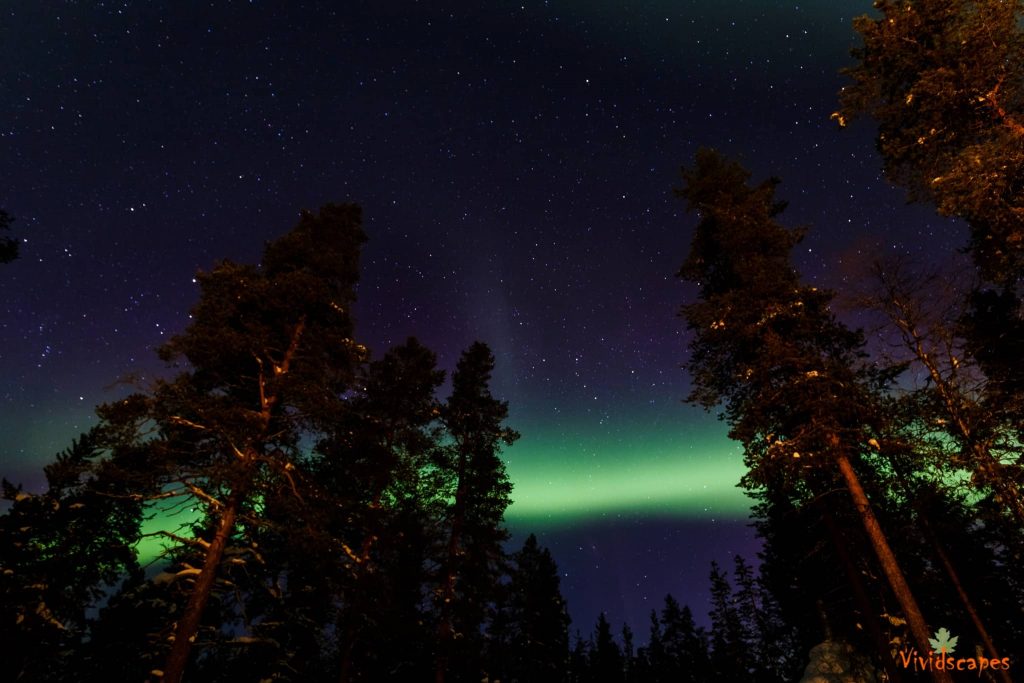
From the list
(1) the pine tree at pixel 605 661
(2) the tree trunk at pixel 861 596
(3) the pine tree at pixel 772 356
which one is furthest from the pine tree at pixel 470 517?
(1) the pine tree at pixel 605 661

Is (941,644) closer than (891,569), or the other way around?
(941,644)

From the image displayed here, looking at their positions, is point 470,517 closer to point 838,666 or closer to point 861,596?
point 861,596

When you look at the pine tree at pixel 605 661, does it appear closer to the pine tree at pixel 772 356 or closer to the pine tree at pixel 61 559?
the pine tree at pixel 772 356

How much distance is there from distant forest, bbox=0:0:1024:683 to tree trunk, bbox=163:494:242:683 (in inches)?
1.7

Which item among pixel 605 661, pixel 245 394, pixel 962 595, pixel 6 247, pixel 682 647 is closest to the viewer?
pixel 6 247

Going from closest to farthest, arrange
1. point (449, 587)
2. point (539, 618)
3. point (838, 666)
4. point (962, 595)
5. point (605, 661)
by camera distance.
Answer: point (449, 587), point (962, 595), point (838, 666), point (539, 618), point (605, 661)

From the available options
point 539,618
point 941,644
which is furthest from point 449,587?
point 539,618

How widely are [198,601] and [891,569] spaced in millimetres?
13675

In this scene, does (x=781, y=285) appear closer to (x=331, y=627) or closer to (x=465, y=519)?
(x=465, y=519)

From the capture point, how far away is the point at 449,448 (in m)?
17.2

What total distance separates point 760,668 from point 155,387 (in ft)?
163

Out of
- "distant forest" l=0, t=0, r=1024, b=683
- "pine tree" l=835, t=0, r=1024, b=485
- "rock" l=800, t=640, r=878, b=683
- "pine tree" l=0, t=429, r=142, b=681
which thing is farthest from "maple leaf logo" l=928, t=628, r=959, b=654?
"pine tree" l=0, t=429, r=142, b=681

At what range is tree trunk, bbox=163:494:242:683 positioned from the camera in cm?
749

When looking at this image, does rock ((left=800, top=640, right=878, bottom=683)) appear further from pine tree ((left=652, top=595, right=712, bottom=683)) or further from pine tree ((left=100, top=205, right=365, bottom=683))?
pine tree ((left=652, top=595, right=712, bottom=683))
